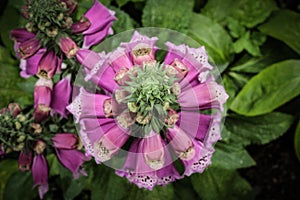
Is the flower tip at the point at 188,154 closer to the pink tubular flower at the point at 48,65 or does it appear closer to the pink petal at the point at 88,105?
the pink petal at the point at 88,105

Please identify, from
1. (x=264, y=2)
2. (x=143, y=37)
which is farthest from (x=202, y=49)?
(x=264, y=2)

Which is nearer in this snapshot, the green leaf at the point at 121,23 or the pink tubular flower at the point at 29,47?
the pink tubular flower at the point at 29,47

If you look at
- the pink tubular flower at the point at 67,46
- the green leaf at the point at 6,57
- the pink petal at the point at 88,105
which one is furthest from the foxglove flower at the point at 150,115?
the green leaf at the point at 6,57

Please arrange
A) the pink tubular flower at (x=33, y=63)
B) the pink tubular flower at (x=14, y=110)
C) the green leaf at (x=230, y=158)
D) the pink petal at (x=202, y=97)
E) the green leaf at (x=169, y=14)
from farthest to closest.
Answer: the green leaf at (x=169, y=14)
the green leaf at (x=230, y=158)
the pink tubular flower at (x=33, y=63)
the pink tubular flower at (x=14, y=110)
the pink petal at (x=202, y=97)

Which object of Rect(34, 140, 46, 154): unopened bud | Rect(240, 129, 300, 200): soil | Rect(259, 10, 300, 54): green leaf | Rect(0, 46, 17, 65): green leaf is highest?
Rect(259, 10, 300, 54): green leaf

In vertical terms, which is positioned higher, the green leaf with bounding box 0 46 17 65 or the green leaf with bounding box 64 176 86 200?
the green leaf with bounding box 0 46 17 65

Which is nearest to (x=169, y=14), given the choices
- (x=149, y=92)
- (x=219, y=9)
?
(x=219, y=9)

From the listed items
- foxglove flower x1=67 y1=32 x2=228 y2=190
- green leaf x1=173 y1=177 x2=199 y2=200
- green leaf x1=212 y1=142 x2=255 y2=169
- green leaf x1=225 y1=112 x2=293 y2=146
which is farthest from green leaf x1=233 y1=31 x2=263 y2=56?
foxglove flower x1=67 y1=32 x2=228 y2=190

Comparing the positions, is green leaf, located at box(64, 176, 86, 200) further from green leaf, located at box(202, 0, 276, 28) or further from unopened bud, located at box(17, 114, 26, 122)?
green leaf, located at box(202, 0, 276, 28)

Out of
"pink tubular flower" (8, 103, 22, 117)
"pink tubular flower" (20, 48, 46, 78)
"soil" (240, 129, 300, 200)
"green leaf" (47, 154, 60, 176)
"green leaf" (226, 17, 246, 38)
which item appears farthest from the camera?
"soil" (240, 129, 300, 200)
